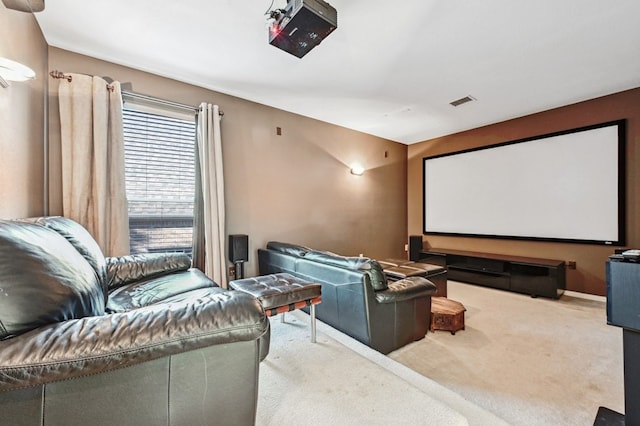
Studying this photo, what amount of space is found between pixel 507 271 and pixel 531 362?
2101 millimetres

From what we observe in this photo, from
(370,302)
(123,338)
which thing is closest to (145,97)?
(123,338)

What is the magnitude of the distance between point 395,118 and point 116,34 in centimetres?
346

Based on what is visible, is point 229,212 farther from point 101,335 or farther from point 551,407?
point 551,407

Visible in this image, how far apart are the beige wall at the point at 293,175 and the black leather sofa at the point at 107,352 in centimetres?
201

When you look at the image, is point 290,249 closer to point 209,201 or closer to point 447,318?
point 209,201

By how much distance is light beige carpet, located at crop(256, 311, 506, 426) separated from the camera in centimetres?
136

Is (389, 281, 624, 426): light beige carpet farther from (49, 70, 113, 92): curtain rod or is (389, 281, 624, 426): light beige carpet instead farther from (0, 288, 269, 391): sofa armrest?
(49, 70, 113, 92): curtain rod

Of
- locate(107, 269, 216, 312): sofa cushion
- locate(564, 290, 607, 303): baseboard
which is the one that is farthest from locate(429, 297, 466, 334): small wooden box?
locate(564, 290, 607, 303): baseboard

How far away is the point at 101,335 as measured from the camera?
0.83 metres

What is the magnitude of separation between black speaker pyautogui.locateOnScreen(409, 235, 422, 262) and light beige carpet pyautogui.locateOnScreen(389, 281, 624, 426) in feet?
6.61

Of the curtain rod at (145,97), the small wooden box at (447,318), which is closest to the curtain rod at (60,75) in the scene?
the curtain rod at (145,97)

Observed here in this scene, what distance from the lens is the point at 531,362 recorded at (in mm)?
2094

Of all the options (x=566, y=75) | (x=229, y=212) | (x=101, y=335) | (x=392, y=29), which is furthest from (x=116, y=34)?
(x=566, y=75)

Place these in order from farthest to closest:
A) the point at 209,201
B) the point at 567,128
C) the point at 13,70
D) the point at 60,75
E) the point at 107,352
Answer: the point at 567,128, the point at 209,201, the point at 60,75, the point at 13,70, the point at 107,352
